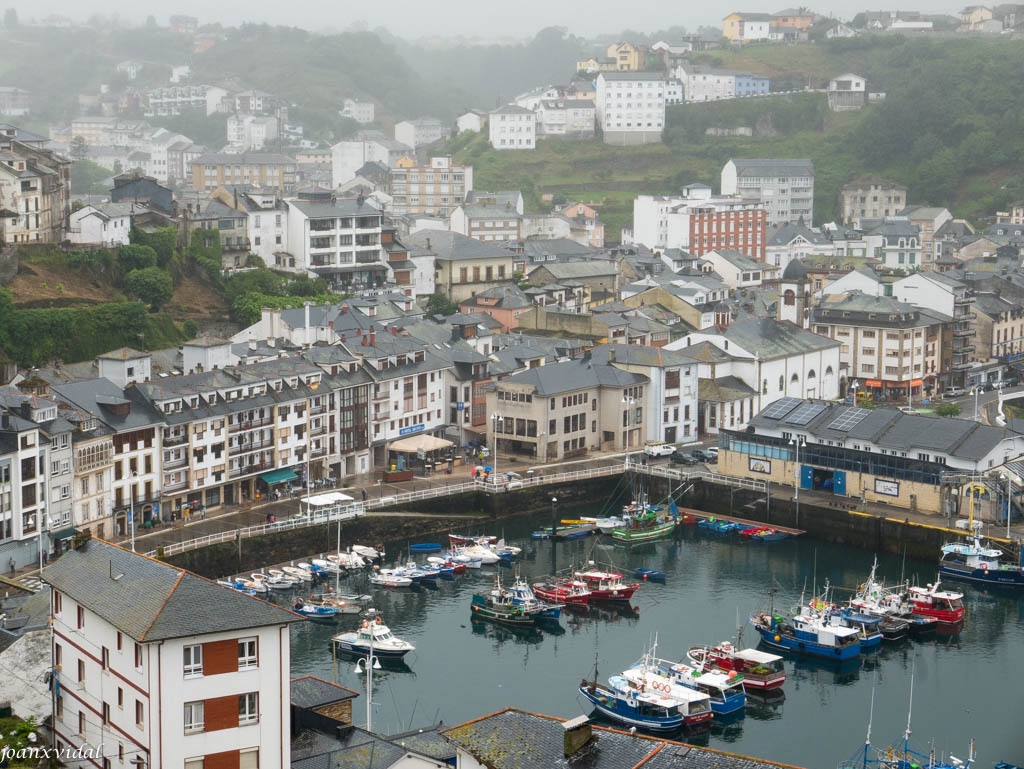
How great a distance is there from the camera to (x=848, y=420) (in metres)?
56.8

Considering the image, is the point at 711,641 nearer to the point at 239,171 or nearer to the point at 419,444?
the point at 419,444

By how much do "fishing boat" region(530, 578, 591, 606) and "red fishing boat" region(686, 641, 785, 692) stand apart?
18.5 ft

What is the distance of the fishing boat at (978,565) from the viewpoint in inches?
1921

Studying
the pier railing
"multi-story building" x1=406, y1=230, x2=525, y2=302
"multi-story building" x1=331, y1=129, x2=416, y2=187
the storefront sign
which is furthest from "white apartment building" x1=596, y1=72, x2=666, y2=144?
the storefront sign

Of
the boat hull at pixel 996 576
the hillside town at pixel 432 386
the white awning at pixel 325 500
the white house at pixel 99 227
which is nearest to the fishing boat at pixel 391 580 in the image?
the white awning at pixel 325 500

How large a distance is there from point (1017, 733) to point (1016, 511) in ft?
54.3

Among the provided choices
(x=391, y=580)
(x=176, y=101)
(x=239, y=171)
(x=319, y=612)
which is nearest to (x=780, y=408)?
(x=391, y=580)

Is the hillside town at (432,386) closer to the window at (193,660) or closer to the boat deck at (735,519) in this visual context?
the window at (193,660)

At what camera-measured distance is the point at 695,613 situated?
46.1 meters

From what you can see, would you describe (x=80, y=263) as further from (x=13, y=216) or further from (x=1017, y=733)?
(x=1017, y=733)

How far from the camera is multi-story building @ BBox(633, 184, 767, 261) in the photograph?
9838cm

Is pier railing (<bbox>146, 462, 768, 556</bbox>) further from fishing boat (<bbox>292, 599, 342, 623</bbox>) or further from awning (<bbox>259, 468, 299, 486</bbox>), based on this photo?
fishing boat (<bbox>292, 599, 342, 623</bbox>)

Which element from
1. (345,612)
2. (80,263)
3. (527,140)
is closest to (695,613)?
(345,612)

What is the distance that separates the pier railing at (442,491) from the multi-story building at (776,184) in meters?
55.5
